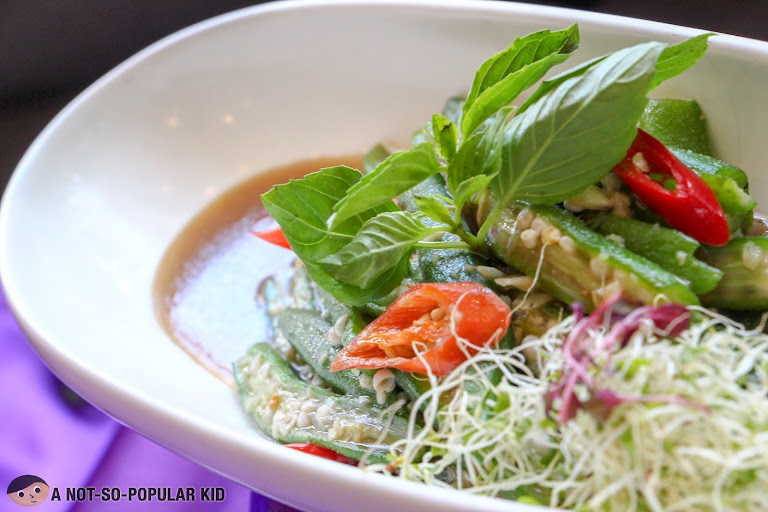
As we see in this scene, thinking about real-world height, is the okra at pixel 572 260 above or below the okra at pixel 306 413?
Result: above

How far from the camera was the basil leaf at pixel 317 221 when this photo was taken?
1.72m

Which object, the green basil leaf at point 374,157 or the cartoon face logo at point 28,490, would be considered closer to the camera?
the cartoon face logo at point 28,490

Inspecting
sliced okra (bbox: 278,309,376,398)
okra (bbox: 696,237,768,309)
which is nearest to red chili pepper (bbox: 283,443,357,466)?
sliced okra (bbox: 278,309,376,398)

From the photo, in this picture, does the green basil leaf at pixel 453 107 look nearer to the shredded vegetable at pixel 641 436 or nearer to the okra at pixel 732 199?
the okra at pixel 732 199

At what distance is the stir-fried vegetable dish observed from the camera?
1167mm

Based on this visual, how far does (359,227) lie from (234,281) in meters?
1.15

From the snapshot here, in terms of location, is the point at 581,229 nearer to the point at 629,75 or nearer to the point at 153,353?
the point at 629,75

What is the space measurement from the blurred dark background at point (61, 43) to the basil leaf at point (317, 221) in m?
2.29

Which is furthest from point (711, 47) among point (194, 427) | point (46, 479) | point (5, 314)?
point (5, 314)

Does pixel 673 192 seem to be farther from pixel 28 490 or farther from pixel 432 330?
pixel 28 490

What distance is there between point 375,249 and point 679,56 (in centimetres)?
92

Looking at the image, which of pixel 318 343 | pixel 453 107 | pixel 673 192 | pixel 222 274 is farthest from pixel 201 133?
pixel 673 192

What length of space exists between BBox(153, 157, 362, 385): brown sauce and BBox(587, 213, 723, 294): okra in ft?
4.46

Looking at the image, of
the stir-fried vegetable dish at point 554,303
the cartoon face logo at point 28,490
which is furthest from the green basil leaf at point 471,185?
the cartoon face logo at point 28,490
